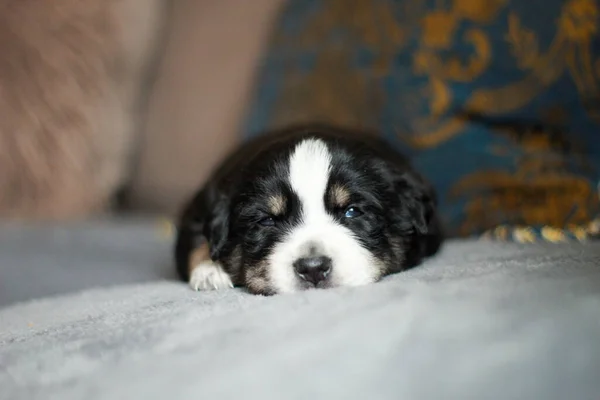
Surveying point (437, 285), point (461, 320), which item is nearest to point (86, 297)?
point (437, 285)

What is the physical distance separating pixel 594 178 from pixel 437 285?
983 millimetres

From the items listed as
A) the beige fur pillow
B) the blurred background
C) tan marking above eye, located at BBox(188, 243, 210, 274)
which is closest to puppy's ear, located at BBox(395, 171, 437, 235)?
the blurred background

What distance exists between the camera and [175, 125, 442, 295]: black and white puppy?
1.64m

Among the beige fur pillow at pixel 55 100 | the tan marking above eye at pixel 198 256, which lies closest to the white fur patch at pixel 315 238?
the tan marking above eye at pixel 198 256

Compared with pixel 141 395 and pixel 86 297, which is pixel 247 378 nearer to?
pixel 141 395

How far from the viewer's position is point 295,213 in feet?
5.68

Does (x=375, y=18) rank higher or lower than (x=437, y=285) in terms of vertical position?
higher

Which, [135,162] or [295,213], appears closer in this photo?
[295,213]

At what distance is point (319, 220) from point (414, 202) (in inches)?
11.8

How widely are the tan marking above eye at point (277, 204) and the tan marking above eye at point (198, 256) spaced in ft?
1.01

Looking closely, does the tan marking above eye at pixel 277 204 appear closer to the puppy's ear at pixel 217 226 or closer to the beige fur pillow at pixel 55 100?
the puppy's ear at pixel 217 226

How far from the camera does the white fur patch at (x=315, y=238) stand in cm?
162

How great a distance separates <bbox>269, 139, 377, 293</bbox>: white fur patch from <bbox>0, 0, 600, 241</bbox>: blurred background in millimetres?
597

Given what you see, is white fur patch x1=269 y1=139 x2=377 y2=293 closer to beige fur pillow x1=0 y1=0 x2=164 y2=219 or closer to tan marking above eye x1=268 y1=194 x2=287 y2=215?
tan marking above eye x1=268 y1=194 x2=287 y2=215
